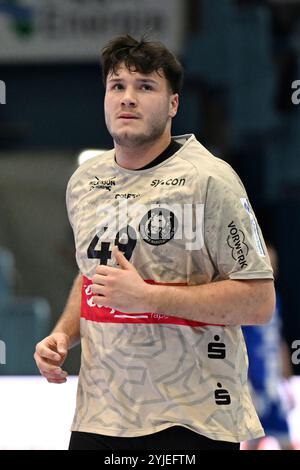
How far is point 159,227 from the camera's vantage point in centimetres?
259

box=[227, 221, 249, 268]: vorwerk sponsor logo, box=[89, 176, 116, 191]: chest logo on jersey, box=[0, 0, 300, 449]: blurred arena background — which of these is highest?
box=[0, 0, 300, 449]: blurred arena background

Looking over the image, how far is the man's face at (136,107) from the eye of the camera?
2.64m

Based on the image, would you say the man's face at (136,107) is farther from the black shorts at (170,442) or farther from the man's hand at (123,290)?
the black shorts at (170,442)

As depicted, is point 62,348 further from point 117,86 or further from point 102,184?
point 117,86

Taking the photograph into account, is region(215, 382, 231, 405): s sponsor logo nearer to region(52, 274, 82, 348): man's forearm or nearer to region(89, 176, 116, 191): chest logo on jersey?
region(52, 274, 82, 348): man's forearm

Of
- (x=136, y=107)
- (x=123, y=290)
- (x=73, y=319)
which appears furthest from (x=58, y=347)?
(x=136, y=107)

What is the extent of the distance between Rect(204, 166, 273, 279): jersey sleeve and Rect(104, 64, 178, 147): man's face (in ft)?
0.71

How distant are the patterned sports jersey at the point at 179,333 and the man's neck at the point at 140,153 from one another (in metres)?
0.09

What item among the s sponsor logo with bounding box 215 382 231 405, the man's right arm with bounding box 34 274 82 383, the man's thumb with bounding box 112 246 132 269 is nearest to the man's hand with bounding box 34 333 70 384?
the man's right arm with bounding box 34 274 82 383

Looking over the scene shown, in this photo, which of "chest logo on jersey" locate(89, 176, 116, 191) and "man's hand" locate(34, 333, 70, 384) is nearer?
"man's hand" locate(34, 333, 70, 384)

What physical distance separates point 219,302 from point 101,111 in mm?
7184

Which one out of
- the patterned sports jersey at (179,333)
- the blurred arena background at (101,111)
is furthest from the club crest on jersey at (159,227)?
the blurred arena background at (101,111)

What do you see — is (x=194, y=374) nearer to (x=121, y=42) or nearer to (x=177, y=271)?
(x=177, y=271)

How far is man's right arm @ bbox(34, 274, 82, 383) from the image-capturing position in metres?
2.60
